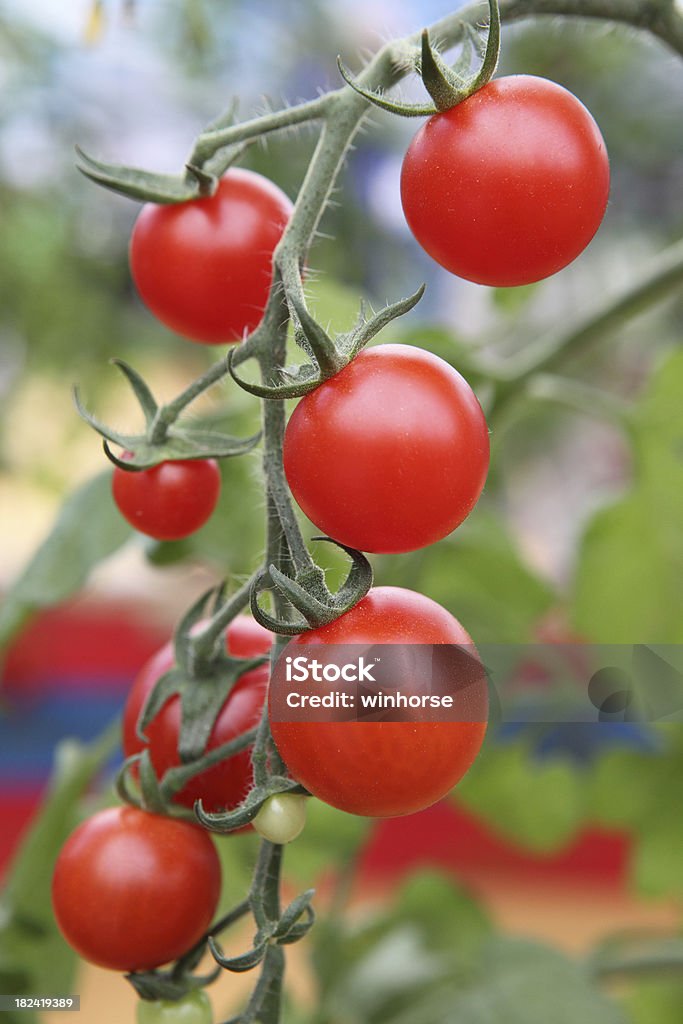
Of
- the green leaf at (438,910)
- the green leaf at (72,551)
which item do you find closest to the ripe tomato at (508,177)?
the green leaf at (72,551)

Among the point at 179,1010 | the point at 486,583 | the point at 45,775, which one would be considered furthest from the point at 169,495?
the point at 45,775

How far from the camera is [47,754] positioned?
931 mm

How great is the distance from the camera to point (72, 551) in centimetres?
41

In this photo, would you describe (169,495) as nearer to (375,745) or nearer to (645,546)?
(375,745)

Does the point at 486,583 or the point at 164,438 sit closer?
the point at 164,438

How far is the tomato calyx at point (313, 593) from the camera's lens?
208 mm

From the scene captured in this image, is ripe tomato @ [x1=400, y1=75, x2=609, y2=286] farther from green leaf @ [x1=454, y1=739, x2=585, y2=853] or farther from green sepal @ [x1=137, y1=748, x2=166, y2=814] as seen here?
green leaf @ [x1=454, y1=739, x2=585, y2=853]

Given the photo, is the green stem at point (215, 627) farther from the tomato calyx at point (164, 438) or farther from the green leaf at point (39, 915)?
the green leaf at point (39, 915)

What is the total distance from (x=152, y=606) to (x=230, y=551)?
1.78 ft

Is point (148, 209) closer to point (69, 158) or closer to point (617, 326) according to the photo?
point (617, 326)

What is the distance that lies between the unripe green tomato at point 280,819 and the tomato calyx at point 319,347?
0.08 m

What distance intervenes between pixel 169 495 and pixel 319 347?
0.07 m

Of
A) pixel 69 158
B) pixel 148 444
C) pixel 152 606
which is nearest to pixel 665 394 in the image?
pixel 148 444

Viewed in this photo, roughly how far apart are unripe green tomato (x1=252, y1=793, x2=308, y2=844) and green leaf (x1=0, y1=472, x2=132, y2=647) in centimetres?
20
